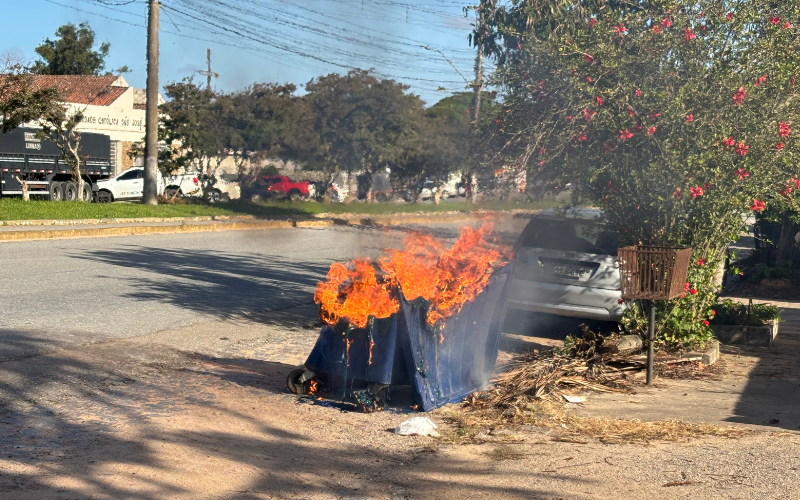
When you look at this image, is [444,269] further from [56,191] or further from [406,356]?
[56,191]

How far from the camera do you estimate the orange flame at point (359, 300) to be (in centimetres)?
655

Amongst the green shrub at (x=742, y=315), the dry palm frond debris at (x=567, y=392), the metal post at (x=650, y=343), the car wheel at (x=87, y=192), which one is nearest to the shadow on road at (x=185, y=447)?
the dry palm frond debris at (x=567, y=392)

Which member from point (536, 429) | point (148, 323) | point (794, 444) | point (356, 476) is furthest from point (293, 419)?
point (148, 323)

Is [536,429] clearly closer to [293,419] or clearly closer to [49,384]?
[293,419]

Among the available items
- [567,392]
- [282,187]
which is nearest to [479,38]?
[567,392]

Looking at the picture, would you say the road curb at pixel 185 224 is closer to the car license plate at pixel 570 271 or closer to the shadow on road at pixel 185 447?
the car license plate at pixel 570 271

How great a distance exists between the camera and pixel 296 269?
1686cm

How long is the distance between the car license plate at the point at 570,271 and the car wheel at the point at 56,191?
81.4 feet

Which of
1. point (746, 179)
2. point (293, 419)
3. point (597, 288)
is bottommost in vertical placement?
point (293, 419)

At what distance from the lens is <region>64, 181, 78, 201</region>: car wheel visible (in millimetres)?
31209

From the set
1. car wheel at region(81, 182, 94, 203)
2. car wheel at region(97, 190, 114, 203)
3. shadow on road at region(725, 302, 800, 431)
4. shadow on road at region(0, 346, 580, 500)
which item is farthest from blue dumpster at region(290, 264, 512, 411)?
car wheel at region(97, 190, 114, 203)

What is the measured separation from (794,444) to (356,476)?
2839 millimetres

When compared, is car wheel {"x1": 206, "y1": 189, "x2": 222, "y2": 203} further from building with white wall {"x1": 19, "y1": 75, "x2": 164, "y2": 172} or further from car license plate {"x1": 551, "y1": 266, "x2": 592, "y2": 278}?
car license plate {"x1": 551, "y1": 266, "x2": 592, "y2": 278}

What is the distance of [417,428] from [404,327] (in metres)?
0.81
